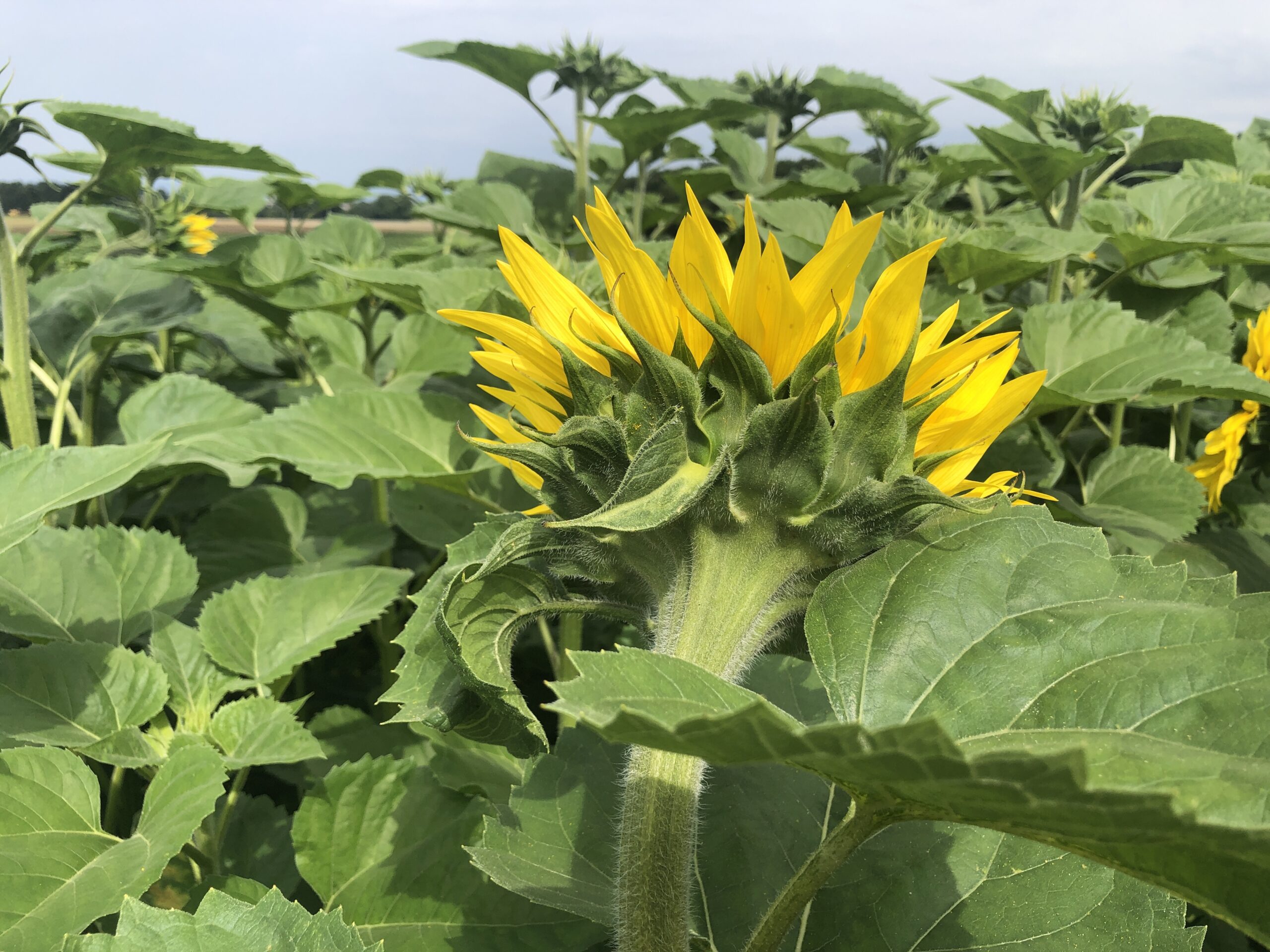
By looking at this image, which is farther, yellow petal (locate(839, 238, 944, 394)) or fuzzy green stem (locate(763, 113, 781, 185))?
fuzzy green stem (locate(763, 113, 781, 185))

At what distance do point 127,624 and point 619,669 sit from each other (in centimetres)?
103

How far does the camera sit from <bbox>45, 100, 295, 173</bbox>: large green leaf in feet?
Result: 4.79

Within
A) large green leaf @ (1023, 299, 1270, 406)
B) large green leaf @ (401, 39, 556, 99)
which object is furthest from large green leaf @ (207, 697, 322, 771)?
large green leaf @ (401, 39, 556, 99)

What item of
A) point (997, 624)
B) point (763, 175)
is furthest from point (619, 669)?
point (763, 175)

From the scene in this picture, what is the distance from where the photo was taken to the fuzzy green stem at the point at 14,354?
1.54 meters

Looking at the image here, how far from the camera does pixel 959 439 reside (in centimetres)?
67

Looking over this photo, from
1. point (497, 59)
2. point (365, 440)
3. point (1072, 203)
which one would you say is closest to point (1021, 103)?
point (1072, 203)

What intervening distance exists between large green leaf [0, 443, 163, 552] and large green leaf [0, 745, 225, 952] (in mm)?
238

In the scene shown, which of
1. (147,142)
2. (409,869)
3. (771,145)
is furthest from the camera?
(771,145)

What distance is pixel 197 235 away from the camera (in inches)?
→ 152

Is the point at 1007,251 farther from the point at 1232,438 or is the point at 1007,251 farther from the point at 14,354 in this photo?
the point at 14,354

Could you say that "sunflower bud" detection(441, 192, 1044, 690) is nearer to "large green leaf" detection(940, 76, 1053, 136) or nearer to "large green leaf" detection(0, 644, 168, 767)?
"large green leaf" detection(0, 644, 168, 767)

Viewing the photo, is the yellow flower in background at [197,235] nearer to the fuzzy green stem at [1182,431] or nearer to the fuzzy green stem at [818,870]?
the fuzzy green stem at [1182,431]

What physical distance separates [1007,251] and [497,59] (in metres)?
1.79
